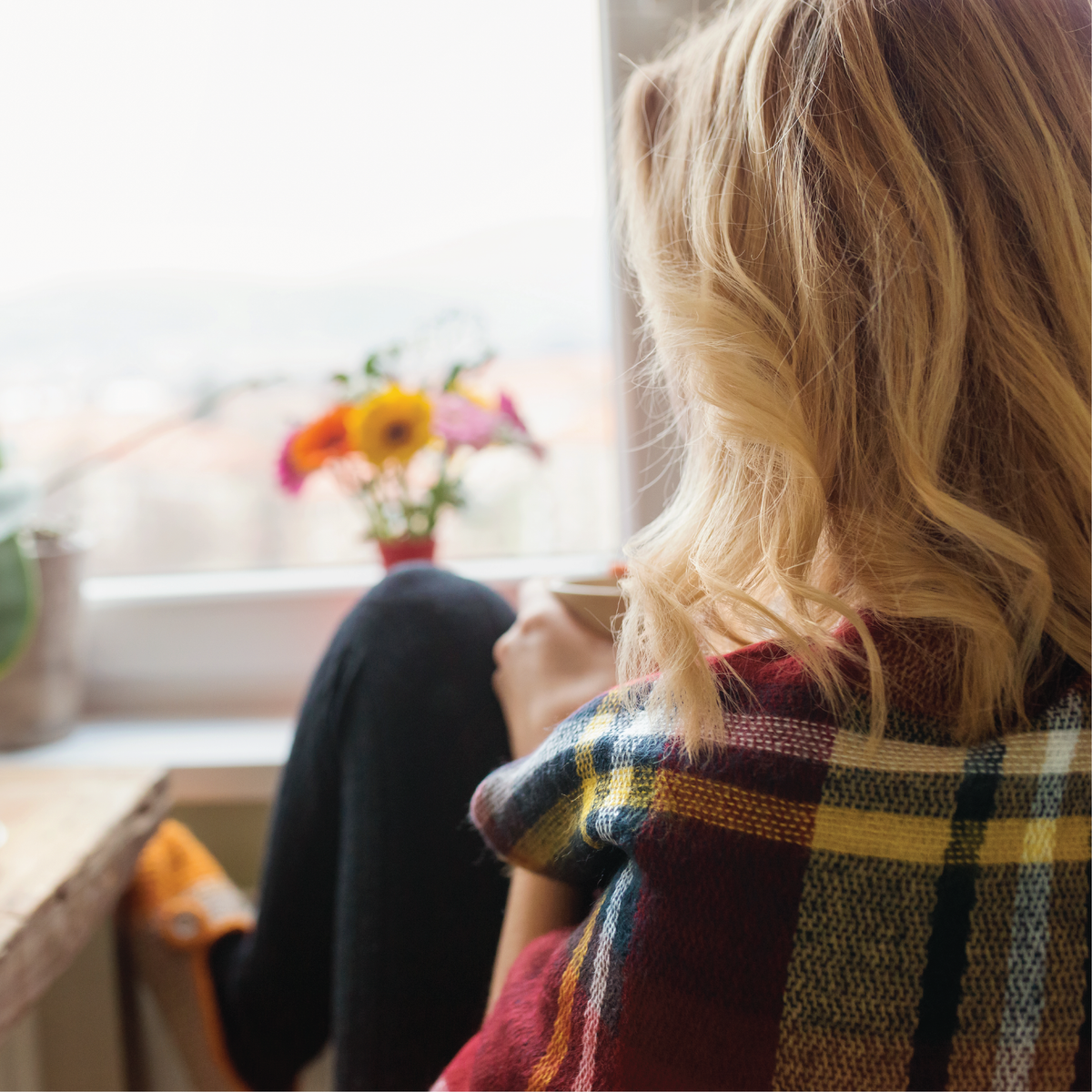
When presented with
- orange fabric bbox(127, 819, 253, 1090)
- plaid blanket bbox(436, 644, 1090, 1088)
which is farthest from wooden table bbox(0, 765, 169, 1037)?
plaid blanket bbox(436, 644, 1090, 1088)

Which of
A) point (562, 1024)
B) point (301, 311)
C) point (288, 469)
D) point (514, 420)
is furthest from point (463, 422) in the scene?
point (562, 1024)

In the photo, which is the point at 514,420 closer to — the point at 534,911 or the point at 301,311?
the point at 301,311

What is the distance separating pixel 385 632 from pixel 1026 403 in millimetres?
457

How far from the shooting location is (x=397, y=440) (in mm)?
860

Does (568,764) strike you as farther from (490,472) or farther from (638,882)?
(490,472)

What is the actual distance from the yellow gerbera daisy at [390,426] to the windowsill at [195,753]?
0.91 ft

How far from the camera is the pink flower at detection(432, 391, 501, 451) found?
0.87 m

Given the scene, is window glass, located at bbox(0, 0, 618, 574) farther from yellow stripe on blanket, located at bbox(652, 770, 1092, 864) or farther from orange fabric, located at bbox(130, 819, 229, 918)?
yellow stripe on blanket, located at bbox(652, 770, 1092, 864)

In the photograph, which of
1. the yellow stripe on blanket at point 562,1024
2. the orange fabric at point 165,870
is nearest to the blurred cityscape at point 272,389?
the orange fabric at point 165,870

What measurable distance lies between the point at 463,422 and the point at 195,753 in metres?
Answer: 0.42

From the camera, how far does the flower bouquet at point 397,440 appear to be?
0.86 meters

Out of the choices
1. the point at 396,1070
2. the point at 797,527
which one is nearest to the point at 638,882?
the point at 797,527

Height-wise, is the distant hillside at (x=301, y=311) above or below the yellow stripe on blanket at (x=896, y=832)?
above

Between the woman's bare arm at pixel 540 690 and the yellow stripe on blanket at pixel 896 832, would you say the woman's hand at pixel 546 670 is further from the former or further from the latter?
→ the yellow stripe on blanket at pixel 896 832
